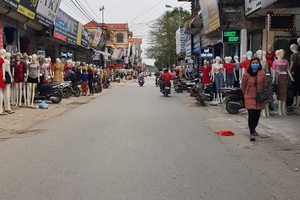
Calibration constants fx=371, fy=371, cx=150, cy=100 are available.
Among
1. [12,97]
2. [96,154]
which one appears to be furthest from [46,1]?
[96,154]

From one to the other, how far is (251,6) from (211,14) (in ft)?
16.4

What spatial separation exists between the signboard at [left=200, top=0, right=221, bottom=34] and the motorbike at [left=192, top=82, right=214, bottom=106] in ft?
11.9

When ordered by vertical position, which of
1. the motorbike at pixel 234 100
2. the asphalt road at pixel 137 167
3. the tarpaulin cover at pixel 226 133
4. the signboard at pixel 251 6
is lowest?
the asphalt road at pixel 137 167

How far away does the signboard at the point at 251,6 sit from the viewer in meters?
14.2

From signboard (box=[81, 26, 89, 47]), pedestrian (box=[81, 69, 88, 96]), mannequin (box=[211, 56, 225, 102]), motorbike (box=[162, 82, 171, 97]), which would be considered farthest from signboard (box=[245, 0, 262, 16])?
signboard (box=[81, 26, 89, 47])

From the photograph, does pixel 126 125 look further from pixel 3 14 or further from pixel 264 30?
pixel 264 30

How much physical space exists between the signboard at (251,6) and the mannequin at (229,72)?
221 cm

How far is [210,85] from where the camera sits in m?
16.6

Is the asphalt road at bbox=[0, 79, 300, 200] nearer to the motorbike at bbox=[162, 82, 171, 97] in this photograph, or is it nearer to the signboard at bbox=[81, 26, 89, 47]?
the motorbike at bbox=[162, 82, 171, 97]

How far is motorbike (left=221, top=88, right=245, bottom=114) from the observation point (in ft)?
39.7

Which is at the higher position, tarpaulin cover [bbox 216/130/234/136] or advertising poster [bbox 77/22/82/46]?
advertising poster [bbox 77/22/82/46]

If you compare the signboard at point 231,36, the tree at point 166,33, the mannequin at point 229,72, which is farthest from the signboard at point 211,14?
the tree at point 166,33

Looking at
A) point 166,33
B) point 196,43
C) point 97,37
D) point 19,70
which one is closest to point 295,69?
point 19,70

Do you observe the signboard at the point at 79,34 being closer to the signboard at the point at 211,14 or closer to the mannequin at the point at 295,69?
the signboard at the point at 211,14
